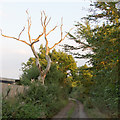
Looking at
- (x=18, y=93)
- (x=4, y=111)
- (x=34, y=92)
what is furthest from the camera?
(x=34, y=92)

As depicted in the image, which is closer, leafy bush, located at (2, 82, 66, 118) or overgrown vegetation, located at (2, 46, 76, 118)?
leafy bush, located at (2, 82, 66, 118)

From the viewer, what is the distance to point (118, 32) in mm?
8500

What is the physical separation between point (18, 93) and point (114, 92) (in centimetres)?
592

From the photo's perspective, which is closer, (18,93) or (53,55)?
(18,93)

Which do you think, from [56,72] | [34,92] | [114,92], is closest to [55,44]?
[56,72]

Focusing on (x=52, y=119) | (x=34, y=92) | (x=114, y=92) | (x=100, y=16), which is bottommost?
(x=52, y=119)

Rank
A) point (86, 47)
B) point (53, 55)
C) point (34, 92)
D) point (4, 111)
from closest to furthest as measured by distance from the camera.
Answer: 1. point (4, 111)
2. point (34, 92)
3. point (86, 47)
4. point (53, 55)

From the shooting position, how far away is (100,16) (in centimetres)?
1223

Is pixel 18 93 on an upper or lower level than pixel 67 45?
lower

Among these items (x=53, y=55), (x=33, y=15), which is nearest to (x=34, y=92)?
(x=33, y=15)

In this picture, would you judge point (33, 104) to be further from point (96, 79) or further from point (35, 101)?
point (96, 79)

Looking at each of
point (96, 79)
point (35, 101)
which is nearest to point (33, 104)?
point (35, 101)

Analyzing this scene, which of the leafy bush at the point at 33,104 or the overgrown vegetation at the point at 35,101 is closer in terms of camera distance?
the leafy bush at the point at 33,104

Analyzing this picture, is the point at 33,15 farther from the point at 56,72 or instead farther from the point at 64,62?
the point at 64,62
